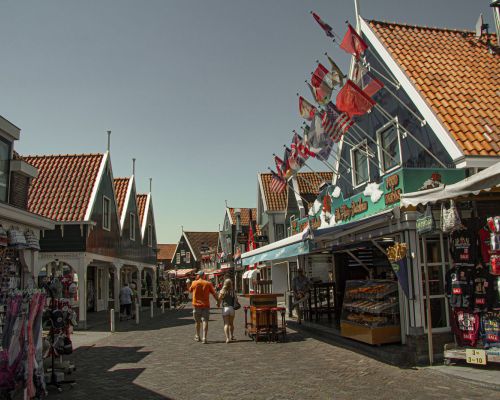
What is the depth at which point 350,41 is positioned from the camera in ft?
34.0

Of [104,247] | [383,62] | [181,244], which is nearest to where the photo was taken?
[383,62]

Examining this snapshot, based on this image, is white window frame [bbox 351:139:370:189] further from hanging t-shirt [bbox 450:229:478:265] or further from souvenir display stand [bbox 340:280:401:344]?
hanging t-shirt [bbox 450:229:478:265]

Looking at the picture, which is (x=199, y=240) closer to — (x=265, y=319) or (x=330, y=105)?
(x=265, y=319)

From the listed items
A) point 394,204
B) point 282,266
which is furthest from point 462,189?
point 282,266

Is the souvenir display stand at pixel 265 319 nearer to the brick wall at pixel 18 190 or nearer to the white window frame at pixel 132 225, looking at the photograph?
the brick wall at pixel 18 190

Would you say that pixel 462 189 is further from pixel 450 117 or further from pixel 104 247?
pixel 104 247

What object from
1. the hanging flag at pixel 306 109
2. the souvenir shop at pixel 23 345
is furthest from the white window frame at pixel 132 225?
the souvenir shop at pixel 23 345

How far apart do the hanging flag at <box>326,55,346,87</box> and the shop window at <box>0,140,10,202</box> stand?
8.34 m

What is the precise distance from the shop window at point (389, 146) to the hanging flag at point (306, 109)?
2.09 m

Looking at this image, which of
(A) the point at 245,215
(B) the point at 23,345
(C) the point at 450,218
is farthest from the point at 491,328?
(A) the point at 245,215

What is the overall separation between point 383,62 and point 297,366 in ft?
26.0

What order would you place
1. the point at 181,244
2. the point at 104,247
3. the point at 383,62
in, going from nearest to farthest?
the point at 383,62, the point at 104,247, the point at 181,244

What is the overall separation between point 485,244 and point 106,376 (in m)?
7.21

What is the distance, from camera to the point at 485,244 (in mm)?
7957
